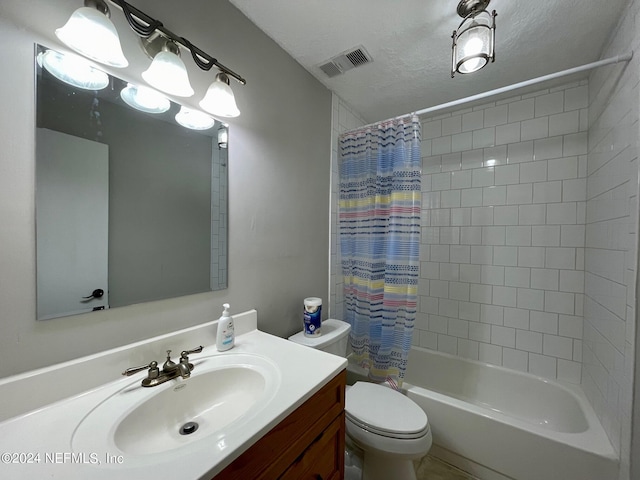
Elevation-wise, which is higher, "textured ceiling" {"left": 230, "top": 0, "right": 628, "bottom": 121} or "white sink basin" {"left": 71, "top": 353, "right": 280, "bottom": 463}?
"textured ceiling" {"left": 230, "top": 0, "right": 628, "bottom": 121}

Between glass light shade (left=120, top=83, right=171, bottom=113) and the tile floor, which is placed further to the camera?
Result: the tile floor

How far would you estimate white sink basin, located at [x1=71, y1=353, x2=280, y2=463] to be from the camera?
55 centimetres

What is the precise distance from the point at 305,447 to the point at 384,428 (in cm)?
56

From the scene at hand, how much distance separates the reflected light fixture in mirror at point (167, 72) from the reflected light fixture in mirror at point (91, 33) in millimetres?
105

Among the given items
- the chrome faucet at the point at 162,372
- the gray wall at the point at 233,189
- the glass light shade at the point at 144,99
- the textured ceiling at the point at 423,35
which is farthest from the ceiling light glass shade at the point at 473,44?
the chrome faucet at the point at 162,372

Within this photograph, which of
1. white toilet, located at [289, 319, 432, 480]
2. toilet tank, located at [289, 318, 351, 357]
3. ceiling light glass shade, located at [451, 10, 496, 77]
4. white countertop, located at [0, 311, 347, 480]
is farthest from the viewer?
toilet tank, located at [289, 318, 351, 357]

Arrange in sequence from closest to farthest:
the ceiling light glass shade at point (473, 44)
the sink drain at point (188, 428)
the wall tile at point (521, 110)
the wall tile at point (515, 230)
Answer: the sink drain at point (188, 428) → the ceiling light glass shade at point (473, 44) → the wall tile at point (515, 230) → the wall tile at point (521, 110)

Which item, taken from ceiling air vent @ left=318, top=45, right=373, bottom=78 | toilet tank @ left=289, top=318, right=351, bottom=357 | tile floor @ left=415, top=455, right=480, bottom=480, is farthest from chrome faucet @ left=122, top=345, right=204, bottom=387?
ceiling air vent @ left=318, top=45, right=373, bottom=78

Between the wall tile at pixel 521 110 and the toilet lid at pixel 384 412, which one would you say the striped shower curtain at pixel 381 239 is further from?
the wall tile at pixel 521 110

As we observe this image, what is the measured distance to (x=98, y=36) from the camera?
0.66m

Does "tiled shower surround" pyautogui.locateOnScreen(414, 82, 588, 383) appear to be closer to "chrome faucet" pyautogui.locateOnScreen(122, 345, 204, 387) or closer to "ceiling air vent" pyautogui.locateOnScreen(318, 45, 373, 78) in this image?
"ceiling air vent" pyautogui.locateOnScreen(318, 45, 373, 78)

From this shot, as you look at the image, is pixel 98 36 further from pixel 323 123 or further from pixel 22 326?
pixel 323 123

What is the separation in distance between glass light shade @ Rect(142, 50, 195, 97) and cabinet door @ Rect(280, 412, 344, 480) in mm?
1216

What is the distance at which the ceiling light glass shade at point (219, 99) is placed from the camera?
3.14ft
